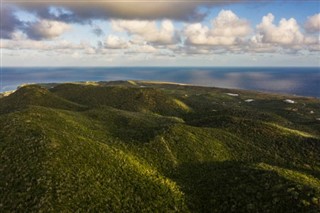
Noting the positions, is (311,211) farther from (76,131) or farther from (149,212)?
(76,131)

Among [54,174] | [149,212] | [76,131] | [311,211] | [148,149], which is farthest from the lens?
[76,131]

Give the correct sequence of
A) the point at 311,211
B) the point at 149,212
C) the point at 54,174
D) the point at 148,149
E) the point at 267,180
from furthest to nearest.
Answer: the point at 148,149 < the point at 267,180 < the point at 54,174 < the point at 149,212 < the point at 311,211

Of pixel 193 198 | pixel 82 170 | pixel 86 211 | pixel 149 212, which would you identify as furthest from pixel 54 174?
pixel 193 198

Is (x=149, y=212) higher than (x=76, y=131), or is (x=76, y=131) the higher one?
(x=76, y=131)

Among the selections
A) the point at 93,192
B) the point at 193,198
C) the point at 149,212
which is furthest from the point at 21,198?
the point at 193,198

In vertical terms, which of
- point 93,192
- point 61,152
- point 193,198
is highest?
point 61,152

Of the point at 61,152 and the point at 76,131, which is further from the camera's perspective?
the point at 76,131

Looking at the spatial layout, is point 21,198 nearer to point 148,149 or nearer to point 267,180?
point 148,149
